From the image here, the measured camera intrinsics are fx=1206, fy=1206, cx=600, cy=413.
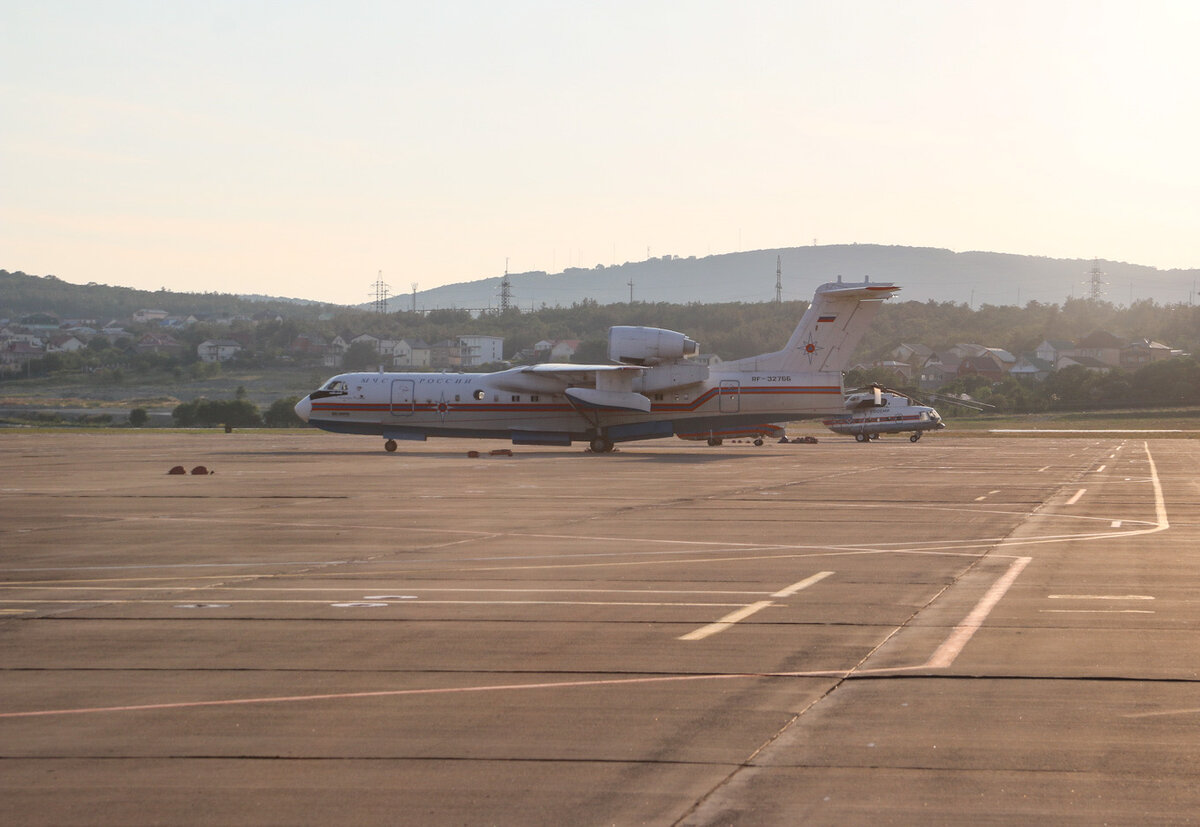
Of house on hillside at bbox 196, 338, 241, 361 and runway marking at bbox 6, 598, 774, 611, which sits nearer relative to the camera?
runway marking at bbox 6, 598, 774, 611

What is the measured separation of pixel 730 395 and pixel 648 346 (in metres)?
4.26

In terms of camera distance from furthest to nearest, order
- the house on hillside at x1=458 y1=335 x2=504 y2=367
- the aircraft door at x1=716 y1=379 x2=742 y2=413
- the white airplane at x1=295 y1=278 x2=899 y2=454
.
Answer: the house on hillside at x1=458 y1=335 x2=504 y2=367, the aircraft door at x1=716 y1=379 x2=742 y2=413, the white airplane at x1=295 y1=278 x2=899 y2=454

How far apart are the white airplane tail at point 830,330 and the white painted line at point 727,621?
133 feet

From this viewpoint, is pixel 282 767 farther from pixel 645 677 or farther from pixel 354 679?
pixel 645 677

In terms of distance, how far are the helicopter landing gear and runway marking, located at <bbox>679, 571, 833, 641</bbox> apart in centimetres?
3918

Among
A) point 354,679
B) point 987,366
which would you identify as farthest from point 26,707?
point 987,366

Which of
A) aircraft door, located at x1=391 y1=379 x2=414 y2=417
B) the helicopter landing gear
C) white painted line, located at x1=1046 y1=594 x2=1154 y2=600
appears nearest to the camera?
white painted line, located at x1=1046 y1=594 x2=1154 y2=600

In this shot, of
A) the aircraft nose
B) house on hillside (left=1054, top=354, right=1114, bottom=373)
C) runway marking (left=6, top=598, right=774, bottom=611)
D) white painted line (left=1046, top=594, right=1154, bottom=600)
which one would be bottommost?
runway marking (left=6, top=598, right=774, bottom=611)

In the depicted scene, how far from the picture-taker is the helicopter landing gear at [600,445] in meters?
55.0

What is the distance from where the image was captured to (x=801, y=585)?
1484cm

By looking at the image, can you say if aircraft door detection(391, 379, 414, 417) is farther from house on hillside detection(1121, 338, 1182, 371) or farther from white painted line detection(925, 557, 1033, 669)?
house on hillside detection(1121, 338, 1182, 371)

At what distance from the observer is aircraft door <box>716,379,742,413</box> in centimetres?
5356

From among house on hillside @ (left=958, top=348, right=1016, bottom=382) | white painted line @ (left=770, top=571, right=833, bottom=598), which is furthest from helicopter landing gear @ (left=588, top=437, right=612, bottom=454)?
house on hillside @ (left=958, top=348, right=1016, bottom=382)

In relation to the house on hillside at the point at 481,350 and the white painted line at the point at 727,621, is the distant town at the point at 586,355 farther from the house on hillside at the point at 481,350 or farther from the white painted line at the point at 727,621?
the white painted line at the point at 727,621
